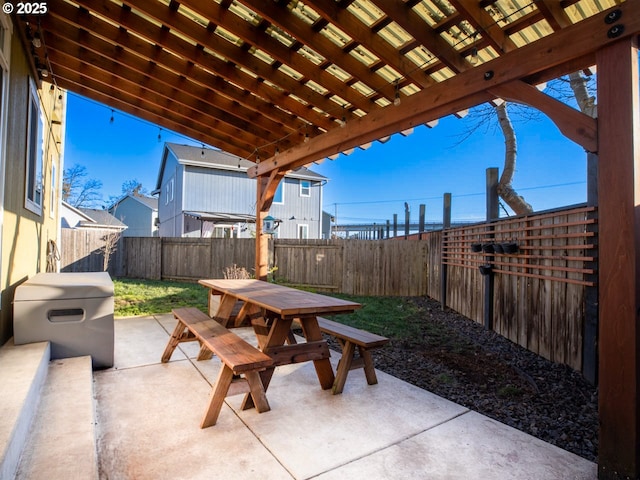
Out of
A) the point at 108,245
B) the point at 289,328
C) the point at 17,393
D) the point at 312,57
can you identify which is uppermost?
the point at 312,57

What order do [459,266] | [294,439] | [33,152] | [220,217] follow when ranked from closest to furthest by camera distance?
[294,439]
[33,152]
[459,266]
[220,217]

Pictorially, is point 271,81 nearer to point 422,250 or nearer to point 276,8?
point 276,8

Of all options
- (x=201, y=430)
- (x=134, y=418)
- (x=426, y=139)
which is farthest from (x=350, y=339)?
(x=426, y=139)

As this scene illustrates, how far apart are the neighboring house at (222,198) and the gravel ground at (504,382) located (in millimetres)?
10986

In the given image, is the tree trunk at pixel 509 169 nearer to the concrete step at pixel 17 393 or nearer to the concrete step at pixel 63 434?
the concrete step at pixel 63 434

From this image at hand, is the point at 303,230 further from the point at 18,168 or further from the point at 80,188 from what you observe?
the point at 80,188

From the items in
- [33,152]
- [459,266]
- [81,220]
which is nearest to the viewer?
[33,152]

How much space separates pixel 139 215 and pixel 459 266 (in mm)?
21752

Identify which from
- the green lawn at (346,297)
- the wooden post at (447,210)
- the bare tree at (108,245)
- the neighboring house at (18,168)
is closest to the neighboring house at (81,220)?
the bare tree at (108,245)

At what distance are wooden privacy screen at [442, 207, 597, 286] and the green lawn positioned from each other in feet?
4.91

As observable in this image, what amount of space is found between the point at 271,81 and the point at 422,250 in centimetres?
579

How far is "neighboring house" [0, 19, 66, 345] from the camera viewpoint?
8.70 feet

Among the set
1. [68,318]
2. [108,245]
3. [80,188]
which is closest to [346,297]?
[68,318]

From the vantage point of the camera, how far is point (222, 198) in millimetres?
15758
